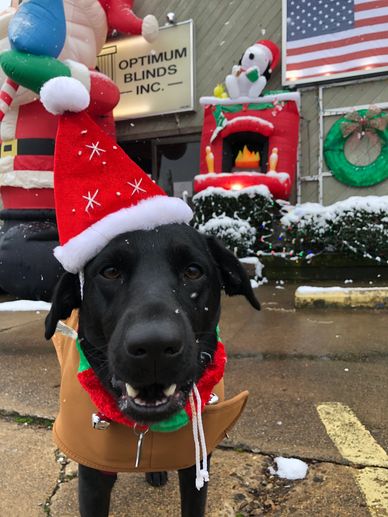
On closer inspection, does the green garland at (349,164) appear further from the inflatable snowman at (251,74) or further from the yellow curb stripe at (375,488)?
the yellow curb stripe at (375,488)

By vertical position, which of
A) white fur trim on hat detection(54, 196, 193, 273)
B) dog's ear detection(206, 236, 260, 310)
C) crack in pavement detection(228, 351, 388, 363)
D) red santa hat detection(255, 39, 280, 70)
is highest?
red santa hat detection(255, 39, 280, 70)

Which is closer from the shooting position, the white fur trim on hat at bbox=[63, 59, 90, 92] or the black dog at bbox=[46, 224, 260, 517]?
the black dog at bbox=[46, 224, 260, 517]

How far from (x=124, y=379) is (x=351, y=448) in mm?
1245

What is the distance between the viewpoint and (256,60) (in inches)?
268

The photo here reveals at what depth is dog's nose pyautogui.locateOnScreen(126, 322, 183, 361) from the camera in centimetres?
107

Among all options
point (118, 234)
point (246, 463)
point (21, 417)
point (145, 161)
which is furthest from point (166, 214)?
point (145, 161)

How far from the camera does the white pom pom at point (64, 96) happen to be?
5.11 ft

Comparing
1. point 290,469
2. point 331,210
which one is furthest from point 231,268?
point 331,210

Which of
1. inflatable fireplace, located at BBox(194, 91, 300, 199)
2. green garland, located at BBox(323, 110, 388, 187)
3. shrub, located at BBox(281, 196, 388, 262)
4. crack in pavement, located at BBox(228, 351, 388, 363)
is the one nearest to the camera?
crack in pavement, located at BBox(228, 351, 388, 363)

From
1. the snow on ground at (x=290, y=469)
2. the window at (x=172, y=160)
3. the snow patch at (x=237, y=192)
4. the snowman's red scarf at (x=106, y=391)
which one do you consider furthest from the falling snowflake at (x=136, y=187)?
the window at (x=172, y=160)

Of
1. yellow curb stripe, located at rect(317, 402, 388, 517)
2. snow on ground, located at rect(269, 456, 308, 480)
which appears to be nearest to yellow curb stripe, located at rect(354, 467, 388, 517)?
yellow curb stripe, located at rect(317, 402, 388, 517)

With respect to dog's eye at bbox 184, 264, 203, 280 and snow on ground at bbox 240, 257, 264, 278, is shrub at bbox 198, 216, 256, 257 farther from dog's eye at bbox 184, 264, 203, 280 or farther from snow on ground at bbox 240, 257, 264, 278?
dog's eye at bbox 184, 264, 203, 280

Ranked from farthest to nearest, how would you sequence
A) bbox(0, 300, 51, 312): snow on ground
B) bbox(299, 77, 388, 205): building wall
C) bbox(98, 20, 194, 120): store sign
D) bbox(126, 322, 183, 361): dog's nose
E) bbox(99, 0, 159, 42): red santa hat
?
1. bbox(98, 20, 194, 120): store sign
2. bbox(299, 77, 388, 205): building wall
3. bbox(99, 0, 159, 42): red santa hat
4. bbox(0, 300, 51, 312): snow on ground
5. bbox(126, 322, 183, 361): dog's nose

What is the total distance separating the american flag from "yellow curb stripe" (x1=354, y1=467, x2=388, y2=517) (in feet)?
21.8
